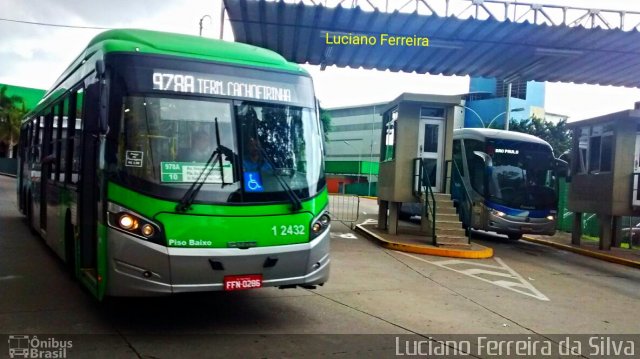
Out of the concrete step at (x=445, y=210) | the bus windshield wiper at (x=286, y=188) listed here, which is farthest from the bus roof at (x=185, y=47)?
the concrete step at (x=445, y=210)

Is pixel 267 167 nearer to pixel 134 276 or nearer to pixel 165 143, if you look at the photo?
pixel 165 143

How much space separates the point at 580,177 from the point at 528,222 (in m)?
1.99

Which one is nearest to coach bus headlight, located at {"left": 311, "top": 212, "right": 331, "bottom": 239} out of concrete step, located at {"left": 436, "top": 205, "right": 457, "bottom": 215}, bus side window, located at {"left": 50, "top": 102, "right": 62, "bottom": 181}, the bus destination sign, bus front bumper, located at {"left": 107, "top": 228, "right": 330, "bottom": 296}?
bus front bumper, located at {"left": 107, "top": 228, "right": 330, "bottom": 296}

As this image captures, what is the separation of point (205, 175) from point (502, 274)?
716 centimetres

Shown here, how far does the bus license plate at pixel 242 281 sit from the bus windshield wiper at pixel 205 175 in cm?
83

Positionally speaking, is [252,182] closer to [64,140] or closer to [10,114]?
[64,140]

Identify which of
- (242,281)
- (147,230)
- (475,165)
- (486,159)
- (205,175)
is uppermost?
(486,159)

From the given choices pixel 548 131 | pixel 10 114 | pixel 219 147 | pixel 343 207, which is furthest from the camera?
pixel 10 114

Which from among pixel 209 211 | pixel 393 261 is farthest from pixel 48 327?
pixel 393 261

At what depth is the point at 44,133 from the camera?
31.4ft

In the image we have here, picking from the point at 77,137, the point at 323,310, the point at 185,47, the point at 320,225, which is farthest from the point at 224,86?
the point at 323,310

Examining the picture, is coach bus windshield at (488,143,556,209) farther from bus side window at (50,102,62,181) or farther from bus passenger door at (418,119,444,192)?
bus side window at (50,102,62,181)

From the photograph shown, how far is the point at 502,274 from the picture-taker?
10.5 metres

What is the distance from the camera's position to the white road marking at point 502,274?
8.95 meters
